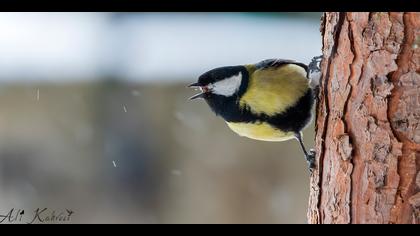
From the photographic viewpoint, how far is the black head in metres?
2.21

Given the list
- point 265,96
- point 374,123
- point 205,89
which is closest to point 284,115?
point 265,96

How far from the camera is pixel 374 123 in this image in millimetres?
1591

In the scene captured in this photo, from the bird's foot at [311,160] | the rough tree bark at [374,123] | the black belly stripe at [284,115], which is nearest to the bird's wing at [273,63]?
the black belly stripe at [284,115]

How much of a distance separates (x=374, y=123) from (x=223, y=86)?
747 millimetres

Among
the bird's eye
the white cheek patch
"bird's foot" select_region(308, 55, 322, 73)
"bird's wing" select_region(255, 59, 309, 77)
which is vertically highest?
"bird's foot" select_region(308, 55, 322, 73)

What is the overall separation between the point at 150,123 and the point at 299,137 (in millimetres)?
2768

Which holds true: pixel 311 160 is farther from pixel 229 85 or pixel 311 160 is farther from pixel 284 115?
pixel 229 85

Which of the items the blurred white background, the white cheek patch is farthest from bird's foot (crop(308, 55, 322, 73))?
the blurred white background

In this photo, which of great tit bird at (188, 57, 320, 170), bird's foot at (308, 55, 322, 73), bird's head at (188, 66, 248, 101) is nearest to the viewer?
bird's foot at (308, 55, 322, 73)

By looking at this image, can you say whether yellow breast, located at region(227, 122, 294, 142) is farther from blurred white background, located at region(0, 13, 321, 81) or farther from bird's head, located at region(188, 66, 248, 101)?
blurred white background, located at region(0, 13, 321, 81)

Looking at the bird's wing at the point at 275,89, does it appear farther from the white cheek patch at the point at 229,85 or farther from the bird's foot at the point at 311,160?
the bird's foot at the point at 311,160

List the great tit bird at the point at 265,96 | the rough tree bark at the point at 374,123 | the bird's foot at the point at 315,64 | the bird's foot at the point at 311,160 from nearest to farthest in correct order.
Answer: the rough tree bark at the point at 374,123, the bird's foot at the point at 311,160, the bird's foot at the point at 315,64, the great tit bird at the point at 265,96

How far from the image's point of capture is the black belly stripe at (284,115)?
2.09 metres
